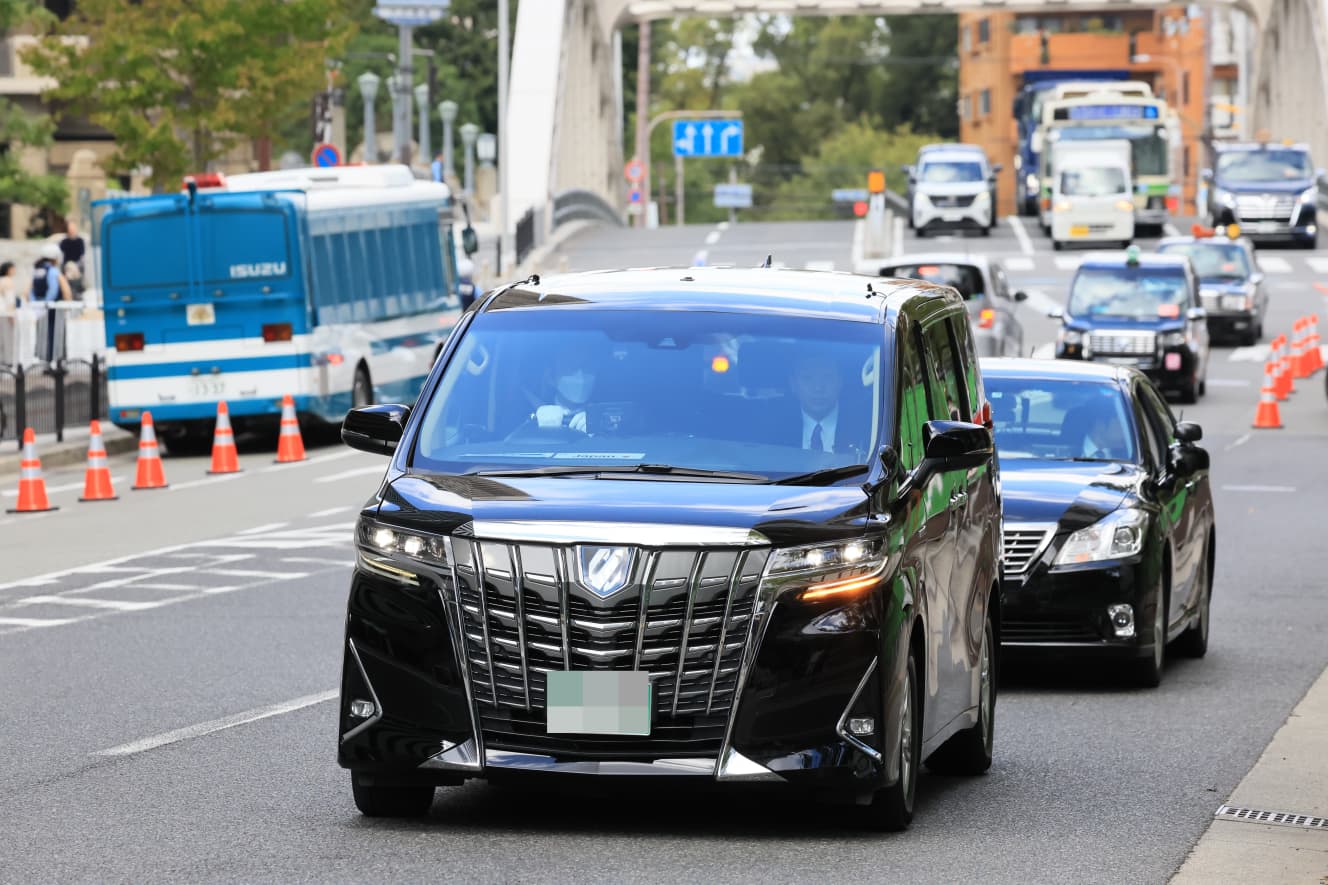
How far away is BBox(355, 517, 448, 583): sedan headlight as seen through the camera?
7660mm

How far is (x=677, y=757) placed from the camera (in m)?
7.55

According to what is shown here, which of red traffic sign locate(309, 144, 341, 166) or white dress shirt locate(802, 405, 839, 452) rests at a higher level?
red traffic sign locate(309, 144, 341, 166)

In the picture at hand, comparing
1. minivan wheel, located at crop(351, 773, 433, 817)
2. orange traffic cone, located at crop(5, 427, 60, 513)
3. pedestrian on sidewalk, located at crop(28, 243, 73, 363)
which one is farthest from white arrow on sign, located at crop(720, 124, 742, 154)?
minivan wheel, located at crop(351, 773, 433, 817)

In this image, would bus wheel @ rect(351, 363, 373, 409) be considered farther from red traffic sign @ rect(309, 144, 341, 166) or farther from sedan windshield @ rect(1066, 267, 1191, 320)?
red traffic sign @ rect(309, 144, 341, 166)

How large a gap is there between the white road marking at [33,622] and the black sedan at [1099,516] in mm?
5306

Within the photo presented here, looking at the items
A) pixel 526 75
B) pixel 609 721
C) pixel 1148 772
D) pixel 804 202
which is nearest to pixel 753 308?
pixel 609 721

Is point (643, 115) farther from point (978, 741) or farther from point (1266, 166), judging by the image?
point (978, 741)

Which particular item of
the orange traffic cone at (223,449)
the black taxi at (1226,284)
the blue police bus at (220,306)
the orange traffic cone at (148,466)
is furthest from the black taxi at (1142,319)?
the orange traffic cone at (148,466)

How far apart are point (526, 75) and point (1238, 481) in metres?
50.6

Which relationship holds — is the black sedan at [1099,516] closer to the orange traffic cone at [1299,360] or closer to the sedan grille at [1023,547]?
the sedan grille at [1023,547]

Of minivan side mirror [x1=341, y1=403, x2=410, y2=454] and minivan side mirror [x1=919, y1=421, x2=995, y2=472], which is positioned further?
minivan side mirror [x1=341, y1=403, x2=410, y2=454]

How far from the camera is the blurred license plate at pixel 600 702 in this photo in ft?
24.5

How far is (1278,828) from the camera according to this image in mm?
8516

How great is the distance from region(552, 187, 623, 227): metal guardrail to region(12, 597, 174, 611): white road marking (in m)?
56.1
